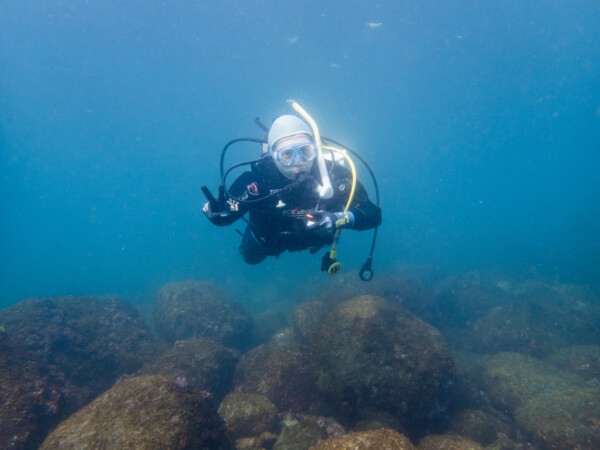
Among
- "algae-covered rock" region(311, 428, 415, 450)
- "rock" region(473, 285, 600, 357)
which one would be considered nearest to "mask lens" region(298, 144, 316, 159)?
"algae-covered rock" region(311, 428, 415, 450)

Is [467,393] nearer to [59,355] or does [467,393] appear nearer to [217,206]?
[217,206]

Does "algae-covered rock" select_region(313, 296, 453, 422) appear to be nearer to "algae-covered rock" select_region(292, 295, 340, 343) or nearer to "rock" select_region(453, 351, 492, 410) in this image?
"rock" select_region(453, 351, 492, 410)

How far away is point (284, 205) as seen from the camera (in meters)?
4.83

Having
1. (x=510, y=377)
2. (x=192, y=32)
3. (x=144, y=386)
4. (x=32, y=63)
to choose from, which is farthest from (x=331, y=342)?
(x=32, y=63)

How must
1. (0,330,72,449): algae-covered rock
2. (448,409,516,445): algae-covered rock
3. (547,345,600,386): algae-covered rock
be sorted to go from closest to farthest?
(0,330,72,449): algae-covered rock, (448,409,516,445): algae-covered rock, (547,345,600,386): algae-covered rock

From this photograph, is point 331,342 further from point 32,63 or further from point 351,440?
point 32,63

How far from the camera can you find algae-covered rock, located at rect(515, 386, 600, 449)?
16.1 feet

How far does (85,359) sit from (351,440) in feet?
24.8

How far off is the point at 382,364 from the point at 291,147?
420 centimetres

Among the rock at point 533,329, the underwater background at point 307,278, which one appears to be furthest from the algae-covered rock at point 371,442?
the rock at point 533,329

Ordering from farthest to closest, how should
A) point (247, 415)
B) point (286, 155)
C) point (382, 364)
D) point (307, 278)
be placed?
1. point (307, 278)
2. point (382, 364)
3. point (286, 155)
4. point (247, 415)

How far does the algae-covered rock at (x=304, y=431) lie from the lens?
13.4 ft

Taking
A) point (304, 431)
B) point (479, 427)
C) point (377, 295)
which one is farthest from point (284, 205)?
point (377, 295)

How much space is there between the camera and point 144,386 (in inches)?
127
